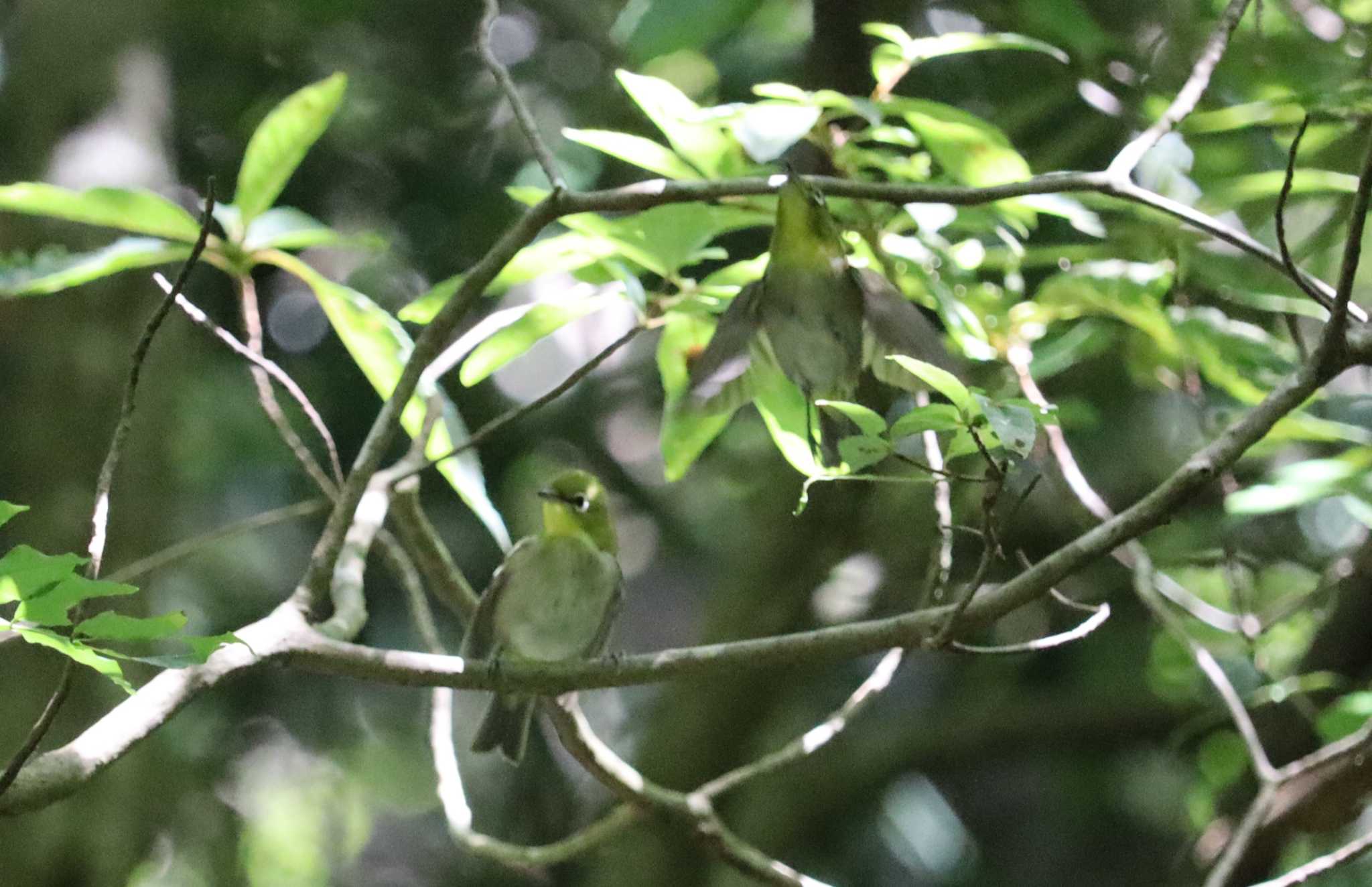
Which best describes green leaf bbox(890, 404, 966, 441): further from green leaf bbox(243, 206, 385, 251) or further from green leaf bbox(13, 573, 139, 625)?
green leaf bbox(243, 206, 385, 251)

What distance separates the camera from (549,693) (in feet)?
6.25

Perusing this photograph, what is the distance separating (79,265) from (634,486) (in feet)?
8.90

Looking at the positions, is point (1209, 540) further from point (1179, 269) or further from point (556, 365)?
point (556, 365)

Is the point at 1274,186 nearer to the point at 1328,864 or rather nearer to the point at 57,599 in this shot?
the point at 1328,864

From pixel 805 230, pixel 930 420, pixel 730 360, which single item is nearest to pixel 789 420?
pixel 730 360

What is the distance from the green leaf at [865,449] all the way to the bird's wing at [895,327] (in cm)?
57

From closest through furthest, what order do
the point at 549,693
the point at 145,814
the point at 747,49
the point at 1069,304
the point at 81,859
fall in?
the point at 549,693
the point at 1069,304
the point at 81,859
the point at 145,814
the point at 747,49

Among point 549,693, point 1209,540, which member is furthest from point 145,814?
→ point 1209,540

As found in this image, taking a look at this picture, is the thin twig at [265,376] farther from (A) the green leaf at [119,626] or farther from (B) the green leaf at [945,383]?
(B) the green leaf at [945,383]

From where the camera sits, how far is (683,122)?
5.80 ft

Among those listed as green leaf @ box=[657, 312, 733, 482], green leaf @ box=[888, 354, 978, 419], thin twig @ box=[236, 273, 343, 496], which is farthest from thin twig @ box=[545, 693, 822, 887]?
green leaf @ box=[888, 354, 978, 419]

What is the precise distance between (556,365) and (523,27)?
1227 mm

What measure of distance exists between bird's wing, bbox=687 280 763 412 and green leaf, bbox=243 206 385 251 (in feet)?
1.68

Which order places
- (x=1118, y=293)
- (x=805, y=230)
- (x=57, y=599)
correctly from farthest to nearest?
1. (x=1118, y=293)
2. (x=805, y=230)
3. (x=57, y=599)
